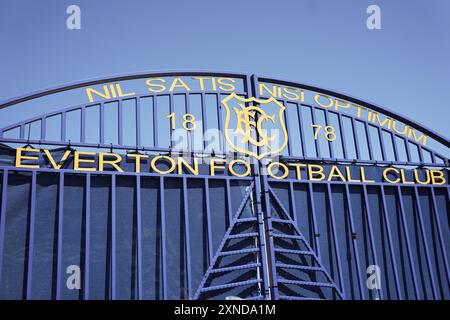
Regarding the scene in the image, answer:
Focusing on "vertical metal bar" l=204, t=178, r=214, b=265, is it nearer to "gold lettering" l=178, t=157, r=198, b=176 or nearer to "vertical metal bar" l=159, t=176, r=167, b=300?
"gold lettering" l=178, t=157, r=198, b=176

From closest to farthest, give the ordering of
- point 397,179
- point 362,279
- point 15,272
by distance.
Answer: point 15,272 → point 362,279 → point 397,179

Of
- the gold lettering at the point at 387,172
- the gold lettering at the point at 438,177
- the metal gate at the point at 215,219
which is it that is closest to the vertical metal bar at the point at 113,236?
the metal gate at the point at 215,219

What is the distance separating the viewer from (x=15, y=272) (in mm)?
5465

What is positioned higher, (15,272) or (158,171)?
(158,171)

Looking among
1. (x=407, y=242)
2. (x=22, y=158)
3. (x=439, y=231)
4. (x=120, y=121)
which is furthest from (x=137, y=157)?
(x=439, y=231)

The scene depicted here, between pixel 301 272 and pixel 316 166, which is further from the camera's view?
pixel 316 166

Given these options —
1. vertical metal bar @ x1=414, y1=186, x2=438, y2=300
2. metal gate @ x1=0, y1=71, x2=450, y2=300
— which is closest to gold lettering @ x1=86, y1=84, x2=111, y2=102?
metal gate @ x1=0, y1=71, x2=450, y2=300

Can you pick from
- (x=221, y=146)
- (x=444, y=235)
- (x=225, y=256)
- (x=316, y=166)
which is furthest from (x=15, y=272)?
(x=444, y=235)

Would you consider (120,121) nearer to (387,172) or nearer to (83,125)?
(83,125)

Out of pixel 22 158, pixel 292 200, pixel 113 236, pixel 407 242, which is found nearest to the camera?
pixel 113 236

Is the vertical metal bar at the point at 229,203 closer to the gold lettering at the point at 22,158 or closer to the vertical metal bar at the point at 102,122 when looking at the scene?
the vertical metal bar at the point at 102,122
